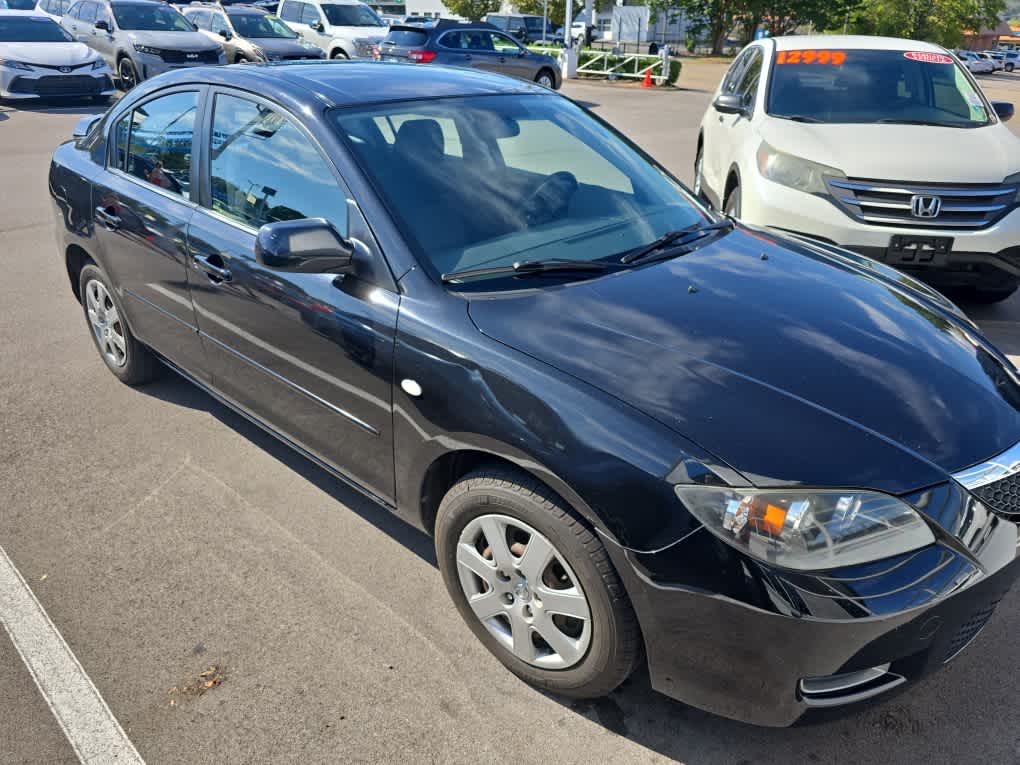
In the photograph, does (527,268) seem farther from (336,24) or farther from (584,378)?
(336,24)

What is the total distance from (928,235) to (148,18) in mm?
17174

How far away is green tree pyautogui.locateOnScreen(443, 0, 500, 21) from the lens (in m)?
57.5

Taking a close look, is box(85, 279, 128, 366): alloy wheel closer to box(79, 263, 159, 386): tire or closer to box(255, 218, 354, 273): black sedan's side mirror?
box(79, 263, 159, 386): tire

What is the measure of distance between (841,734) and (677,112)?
1706cm

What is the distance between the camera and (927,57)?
658 centimetres

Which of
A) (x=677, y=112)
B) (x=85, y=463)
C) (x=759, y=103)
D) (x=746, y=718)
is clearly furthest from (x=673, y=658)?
(x=677, y=112)

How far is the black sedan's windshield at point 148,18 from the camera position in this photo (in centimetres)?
1727

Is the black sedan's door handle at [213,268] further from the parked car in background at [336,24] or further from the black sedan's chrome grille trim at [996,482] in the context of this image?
the parked car in background at [336,24]

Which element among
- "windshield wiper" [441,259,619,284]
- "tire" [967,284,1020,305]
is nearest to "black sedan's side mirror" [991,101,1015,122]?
"tire" [967,284,1020,305]

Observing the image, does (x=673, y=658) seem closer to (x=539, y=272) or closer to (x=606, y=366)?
(x=606, y=366)

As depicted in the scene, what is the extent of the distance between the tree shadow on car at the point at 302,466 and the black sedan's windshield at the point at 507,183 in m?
1.12

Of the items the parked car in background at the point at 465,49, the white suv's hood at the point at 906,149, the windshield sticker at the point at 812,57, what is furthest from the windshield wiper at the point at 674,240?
the parked car in background at the point at 465,49

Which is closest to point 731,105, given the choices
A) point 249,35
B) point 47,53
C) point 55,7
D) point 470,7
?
point 47,53

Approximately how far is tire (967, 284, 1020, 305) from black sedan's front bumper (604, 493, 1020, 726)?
441 cm
